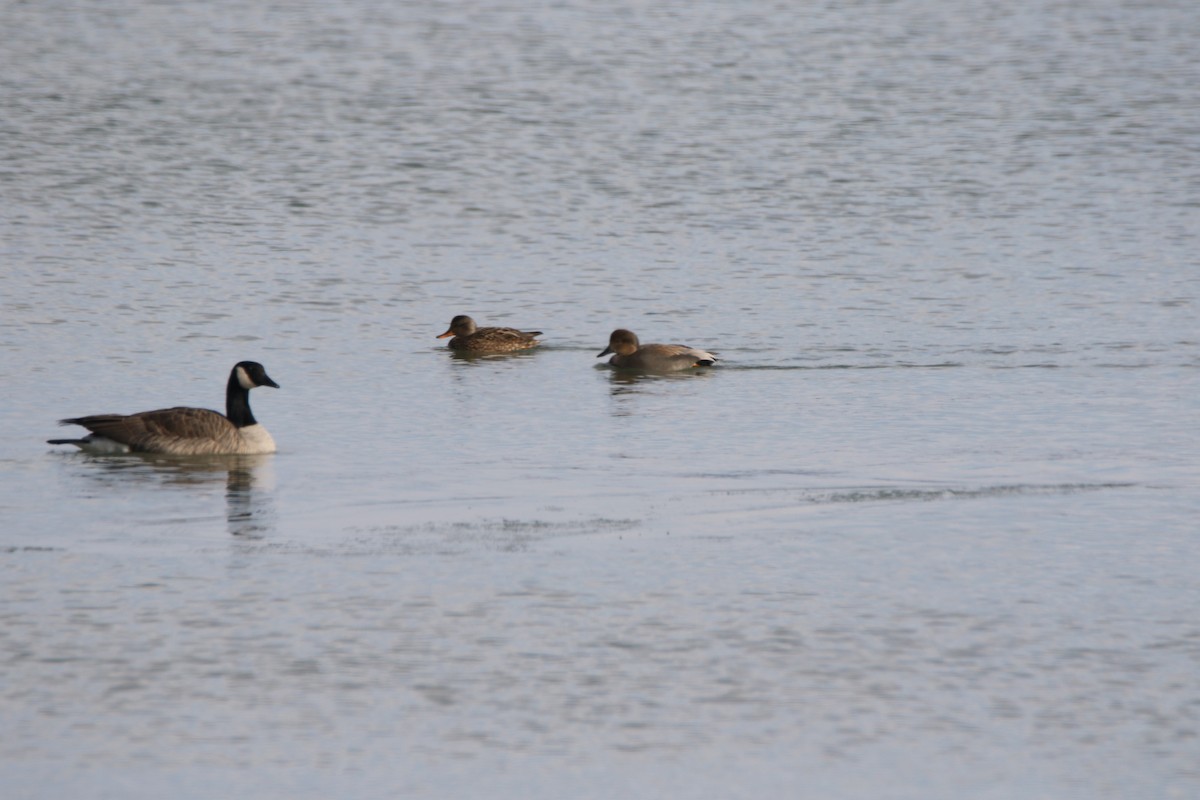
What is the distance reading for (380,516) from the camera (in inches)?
456

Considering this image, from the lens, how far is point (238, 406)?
14.0 meters

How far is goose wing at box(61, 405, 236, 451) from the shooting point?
1362 cm

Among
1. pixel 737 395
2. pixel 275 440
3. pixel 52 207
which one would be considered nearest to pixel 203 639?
pixel 275 440

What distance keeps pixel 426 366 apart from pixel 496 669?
9.04 meters

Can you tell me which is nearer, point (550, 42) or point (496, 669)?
point (496, 669)

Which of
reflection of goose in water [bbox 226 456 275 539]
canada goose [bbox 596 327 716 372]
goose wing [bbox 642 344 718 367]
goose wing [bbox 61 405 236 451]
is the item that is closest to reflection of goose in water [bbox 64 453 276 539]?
reflection of goose in water [bbox 226 456 275 539]

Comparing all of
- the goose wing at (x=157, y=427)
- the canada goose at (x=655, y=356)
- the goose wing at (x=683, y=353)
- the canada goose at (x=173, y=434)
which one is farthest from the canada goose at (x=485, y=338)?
the goose wing at (x=157, y=427)

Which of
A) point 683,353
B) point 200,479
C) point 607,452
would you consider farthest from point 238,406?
point 683,353

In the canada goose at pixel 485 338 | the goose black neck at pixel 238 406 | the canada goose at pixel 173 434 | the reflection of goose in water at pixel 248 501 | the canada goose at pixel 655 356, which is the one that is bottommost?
the reflection of goose in water at pixel 248 501

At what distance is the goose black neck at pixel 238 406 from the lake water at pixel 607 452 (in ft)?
1.09

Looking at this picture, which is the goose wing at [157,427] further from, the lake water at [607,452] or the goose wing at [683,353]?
the goose wing at [683,353]

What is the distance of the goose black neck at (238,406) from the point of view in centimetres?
1397

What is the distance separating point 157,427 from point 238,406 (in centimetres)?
63

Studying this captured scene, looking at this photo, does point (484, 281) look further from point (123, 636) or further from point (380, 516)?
point (123, 636)
